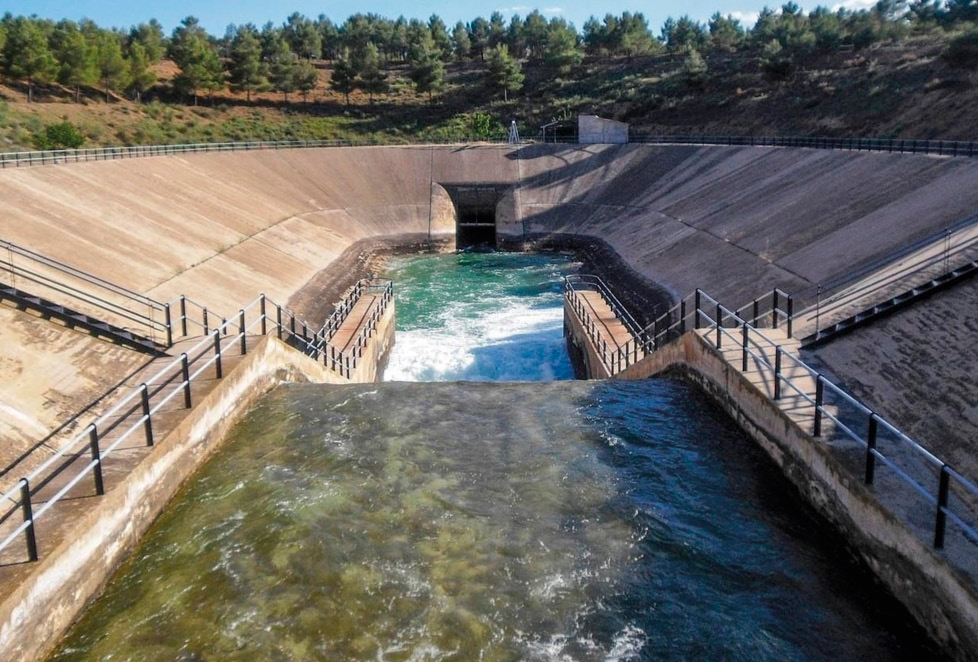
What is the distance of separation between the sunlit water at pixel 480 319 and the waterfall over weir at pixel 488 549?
14720 mm

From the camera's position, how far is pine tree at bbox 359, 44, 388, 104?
97.8 meters

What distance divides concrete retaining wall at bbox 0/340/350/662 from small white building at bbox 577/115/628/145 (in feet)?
181

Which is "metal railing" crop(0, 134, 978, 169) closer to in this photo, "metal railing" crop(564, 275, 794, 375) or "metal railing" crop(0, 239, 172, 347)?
"metal railing" crop(564, 275, 794, 375)

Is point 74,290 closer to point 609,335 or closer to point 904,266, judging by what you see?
point 609,335

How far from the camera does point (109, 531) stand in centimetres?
877

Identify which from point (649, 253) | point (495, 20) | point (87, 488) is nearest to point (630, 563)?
point (87, 488)

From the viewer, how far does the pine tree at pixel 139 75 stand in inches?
3492

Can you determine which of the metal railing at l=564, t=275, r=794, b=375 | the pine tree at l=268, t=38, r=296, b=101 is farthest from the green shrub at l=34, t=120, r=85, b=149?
the metal railing at l=564, t=275, r=794, b=375

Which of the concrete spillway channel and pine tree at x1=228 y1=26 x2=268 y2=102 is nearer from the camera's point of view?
the concrete spillway channel

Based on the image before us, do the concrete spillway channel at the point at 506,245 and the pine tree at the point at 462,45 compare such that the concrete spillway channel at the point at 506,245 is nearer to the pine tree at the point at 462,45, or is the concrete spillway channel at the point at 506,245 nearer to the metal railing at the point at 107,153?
the metal railing at the point at 107,153

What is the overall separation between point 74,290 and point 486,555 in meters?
17.2

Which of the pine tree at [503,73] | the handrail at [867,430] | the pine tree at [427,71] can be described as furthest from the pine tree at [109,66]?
the handrail at [867,430]

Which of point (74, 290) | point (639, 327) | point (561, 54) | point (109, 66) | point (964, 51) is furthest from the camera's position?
point (561, 54)

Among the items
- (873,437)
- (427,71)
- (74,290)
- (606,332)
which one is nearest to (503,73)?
(427,71)
